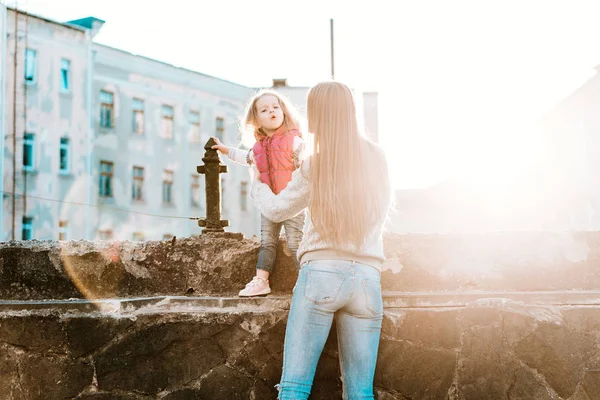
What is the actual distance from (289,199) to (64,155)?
2732 cm

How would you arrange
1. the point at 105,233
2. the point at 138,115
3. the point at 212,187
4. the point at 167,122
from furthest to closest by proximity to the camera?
the point at 167,122
the point at 138,115
the point at 105,233
the point at 212,187

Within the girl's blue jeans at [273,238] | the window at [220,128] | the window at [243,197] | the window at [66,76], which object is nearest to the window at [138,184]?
the window at [66,76]

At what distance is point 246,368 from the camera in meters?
3.84

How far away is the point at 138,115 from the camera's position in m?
32.1

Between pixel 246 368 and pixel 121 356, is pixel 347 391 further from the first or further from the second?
pixel 121 356

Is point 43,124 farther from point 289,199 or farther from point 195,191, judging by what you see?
point 289,199

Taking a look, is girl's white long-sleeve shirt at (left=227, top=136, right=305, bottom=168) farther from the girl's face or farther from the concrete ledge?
the concrete ledge

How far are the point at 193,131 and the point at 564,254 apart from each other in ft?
102

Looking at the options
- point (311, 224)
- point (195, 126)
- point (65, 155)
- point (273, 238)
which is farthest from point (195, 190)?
point (311, 224)

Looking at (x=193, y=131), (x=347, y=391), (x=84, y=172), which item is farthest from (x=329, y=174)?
(x=193, y=131)

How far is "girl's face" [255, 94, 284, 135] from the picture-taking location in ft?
14.0

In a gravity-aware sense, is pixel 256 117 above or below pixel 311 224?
above

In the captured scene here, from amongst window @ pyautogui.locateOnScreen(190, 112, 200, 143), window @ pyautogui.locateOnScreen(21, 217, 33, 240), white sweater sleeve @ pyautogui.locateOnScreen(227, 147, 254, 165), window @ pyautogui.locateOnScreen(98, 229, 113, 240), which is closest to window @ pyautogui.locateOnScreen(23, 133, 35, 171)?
window @ pyautogui.locateOnScreen(21, 217, 33, 240)

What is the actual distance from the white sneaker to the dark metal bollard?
642 mm
